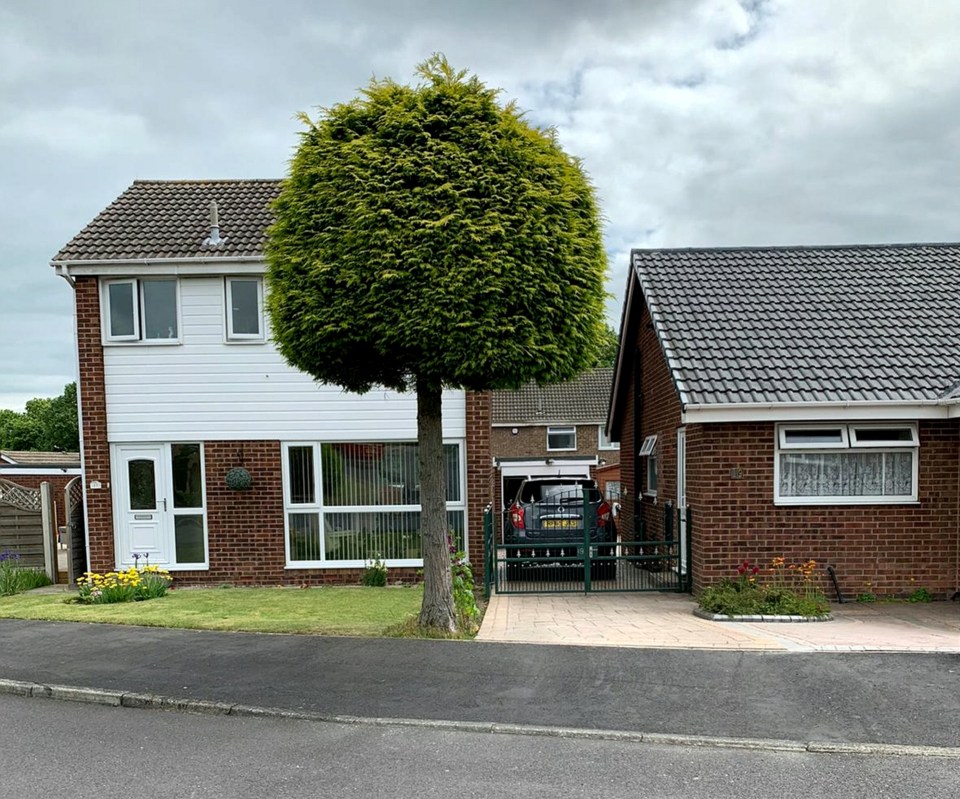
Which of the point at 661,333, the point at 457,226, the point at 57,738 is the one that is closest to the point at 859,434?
the point at 661,333

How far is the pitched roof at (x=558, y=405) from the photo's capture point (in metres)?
32.6

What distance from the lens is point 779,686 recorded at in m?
5.70

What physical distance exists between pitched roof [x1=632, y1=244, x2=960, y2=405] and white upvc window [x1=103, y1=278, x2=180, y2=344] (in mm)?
7518

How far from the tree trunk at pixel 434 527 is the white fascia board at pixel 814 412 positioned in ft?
11.1

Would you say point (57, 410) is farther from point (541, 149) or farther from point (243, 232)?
point (541, 149)

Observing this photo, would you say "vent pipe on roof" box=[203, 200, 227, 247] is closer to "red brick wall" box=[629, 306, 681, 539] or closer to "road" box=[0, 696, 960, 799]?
"red brick wall" box=[629, 306, 681, 539]

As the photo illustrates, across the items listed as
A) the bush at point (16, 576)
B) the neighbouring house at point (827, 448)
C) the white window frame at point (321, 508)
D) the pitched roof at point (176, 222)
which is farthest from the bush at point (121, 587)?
the neighbouring house at point (827, 448)

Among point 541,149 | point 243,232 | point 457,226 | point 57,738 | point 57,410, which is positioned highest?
point 57,410

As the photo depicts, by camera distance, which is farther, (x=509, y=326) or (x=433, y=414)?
(x=433, y=414)

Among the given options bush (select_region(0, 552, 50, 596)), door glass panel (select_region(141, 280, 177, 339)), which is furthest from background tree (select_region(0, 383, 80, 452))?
door glass panel (select_region(141, 280, 177, 339))

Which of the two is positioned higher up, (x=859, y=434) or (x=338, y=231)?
(x=338, y=231)

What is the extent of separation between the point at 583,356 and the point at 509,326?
1.04 m

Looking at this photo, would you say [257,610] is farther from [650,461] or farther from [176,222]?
[650,461]

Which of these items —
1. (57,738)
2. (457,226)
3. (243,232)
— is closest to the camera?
(57,738)
